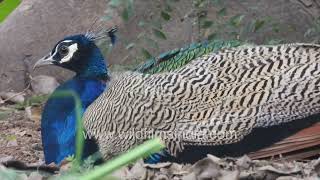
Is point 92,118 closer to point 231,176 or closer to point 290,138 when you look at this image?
point 290,138

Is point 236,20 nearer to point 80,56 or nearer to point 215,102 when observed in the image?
point 80,56

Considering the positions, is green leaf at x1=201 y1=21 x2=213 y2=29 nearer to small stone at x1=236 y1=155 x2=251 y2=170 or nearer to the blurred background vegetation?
the blurred background vegetation

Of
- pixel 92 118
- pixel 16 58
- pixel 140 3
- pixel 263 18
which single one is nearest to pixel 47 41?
pixel 16 58

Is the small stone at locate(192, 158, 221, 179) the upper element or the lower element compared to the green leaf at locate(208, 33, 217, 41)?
lower

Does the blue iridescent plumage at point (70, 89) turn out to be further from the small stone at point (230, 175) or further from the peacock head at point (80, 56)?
the small stone at point (230, 175)

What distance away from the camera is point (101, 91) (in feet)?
13.5

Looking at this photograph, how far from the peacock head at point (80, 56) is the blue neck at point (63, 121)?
154 millimetres

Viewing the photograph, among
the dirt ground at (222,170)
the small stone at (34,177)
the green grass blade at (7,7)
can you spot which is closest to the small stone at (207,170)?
the dirt ground at (222,170)

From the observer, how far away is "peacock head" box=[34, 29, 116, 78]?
432 centimetres

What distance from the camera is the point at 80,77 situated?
4301mm

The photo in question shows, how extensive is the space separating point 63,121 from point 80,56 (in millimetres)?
519

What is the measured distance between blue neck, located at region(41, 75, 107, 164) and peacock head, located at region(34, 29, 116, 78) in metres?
0.15

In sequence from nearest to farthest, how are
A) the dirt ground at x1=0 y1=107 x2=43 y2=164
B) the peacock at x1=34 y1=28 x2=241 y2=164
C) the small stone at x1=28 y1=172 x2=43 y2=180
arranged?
the small stone at x1=28 y1=172 x2=43 y2=180 → the peacock at x1=34 y1=28 x2=241 y2=164 → the dirt ground at x1=0 y1=107 x2=43 y2=164

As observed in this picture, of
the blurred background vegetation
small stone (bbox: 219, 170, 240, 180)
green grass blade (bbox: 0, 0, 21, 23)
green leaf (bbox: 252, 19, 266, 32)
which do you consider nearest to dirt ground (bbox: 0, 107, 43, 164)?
the blurred background vegetation
